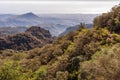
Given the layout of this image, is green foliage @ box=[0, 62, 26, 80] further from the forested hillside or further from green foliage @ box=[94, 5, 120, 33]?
green foliage @ box=[94, 5, 120, 33]

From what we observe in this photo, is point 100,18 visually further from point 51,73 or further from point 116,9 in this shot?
point 51,73

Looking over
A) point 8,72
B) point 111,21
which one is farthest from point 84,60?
point 111,21

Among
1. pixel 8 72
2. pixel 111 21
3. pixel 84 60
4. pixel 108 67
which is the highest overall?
pixel 108 67

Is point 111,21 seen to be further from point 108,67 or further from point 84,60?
point 108,67

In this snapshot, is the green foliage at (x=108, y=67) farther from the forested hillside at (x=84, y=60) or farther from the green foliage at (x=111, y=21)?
the green foliage at (x=111, y=21)

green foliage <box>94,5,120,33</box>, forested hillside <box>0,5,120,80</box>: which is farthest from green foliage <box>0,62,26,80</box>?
green foliage <box>94,5,120,33</box>

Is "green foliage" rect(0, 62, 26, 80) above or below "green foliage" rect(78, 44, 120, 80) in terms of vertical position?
below

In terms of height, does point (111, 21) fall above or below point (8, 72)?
above

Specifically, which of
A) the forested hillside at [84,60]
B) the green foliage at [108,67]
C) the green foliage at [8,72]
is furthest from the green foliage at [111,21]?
the green foliage at [108,67]
